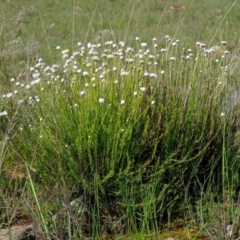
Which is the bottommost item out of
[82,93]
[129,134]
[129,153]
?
[129,153]

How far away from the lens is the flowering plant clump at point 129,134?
11.1 ft

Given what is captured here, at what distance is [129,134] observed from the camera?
131 inches

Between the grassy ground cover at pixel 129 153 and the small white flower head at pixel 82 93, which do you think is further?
the small white flower head at pixel 82 93

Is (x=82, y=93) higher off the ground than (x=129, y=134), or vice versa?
(x=82, y=93)

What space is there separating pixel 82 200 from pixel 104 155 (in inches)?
10.9

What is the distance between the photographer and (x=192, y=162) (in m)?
3.56

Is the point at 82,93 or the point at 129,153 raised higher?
the point at 82,93

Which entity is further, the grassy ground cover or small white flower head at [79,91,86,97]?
small white flower head at [79,91,86,97]

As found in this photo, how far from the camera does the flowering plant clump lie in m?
3.37

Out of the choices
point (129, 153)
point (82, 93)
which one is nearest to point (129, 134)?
point (129, 153)

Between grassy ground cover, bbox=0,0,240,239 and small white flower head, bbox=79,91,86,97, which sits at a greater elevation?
small white flower head, bbox=79,91,86,97

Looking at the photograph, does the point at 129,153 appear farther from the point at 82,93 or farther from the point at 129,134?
the point at 82,93

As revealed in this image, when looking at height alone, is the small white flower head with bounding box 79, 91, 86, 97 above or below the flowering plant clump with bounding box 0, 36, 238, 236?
above

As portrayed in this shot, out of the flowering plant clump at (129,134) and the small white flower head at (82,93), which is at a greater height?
the small white flower head at (82,93)
